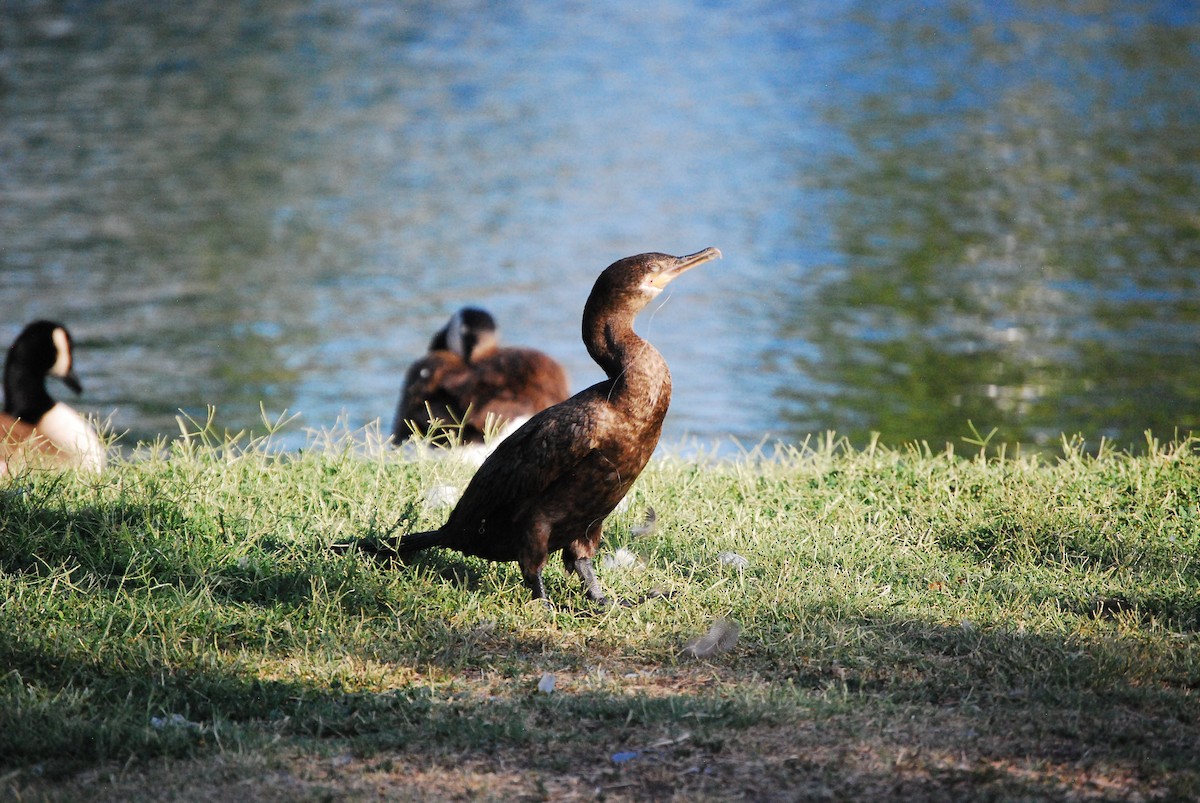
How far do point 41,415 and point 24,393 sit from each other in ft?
1.17

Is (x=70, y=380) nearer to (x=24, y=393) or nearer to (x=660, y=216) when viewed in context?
(x=24, y=393)

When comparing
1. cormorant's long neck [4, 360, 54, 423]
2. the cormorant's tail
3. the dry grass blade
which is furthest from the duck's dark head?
the dry grass blade

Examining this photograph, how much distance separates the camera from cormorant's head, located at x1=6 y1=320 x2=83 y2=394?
343 inches

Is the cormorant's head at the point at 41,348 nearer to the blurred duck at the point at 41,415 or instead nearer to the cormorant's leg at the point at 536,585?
the blurred duck at the point at 41,415

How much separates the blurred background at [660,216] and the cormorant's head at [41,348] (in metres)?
2.26

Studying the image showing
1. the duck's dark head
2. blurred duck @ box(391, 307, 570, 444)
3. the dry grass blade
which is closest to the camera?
the dry grass blade

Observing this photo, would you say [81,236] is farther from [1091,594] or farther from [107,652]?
[1091,594]

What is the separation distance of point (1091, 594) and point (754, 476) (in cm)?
208

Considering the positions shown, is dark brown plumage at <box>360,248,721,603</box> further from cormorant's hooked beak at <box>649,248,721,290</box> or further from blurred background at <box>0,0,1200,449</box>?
blurred background at <box>0,0,1200,449</box>

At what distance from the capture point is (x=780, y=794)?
143 inches

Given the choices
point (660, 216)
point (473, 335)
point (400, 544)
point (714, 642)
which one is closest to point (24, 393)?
point (473, 335)

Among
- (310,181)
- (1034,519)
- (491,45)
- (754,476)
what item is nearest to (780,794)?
(1034,519)

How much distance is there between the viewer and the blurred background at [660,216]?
13.1 metres

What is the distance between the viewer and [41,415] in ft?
27.3
